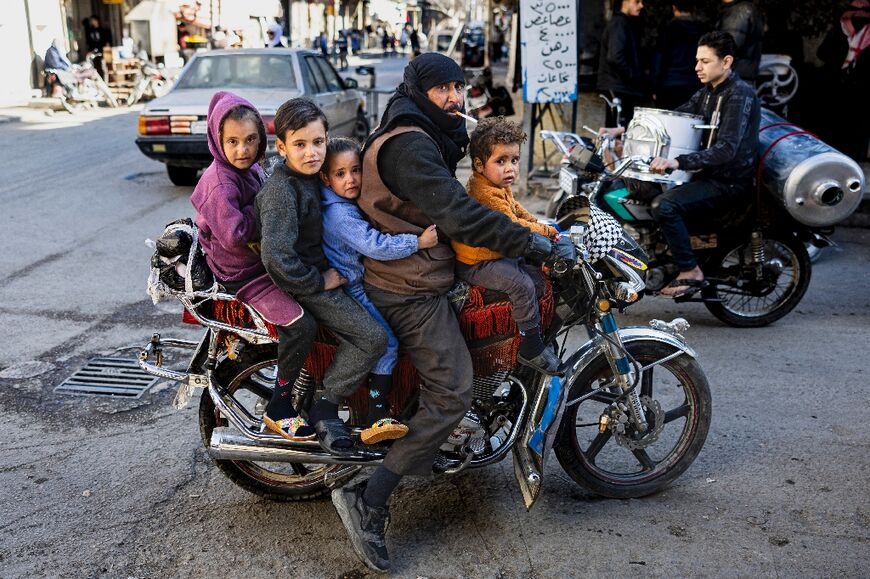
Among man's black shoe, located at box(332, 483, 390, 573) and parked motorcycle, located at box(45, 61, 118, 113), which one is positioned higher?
parked motorcycle, located at box(45, 61, 118, 113)

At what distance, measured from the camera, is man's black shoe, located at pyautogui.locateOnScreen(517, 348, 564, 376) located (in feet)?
10.4

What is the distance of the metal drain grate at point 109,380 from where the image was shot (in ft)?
15.0

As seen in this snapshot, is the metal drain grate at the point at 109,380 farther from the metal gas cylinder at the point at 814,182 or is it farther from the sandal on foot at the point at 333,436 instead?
the metal gas cylinder at the point at 814,182

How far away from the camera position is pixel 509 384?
3477 millimetres

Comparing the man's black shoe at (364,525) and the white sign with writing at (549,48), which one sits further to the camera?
the white sign with writing at (549,48)

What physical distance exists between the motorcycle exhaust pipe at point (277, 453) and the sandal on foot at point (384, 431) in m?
0.09

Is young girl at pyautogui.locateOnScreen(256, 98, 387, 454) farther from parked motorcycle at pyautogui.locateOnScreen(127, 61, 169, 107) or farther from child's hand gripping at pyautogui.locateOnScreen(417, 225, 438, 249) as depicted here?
parked motorcycle at pyautogui.locateOnScreen(127, 61, 169, 107)

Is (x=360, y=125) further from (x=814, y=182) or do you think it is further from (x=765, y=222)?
(x=814, y=182)

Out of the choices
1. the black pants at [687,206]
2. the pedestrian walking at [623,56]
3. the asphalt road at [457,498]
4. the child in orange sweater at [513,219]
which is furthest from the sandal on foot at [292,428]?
the pedestrian walking at [623,56]

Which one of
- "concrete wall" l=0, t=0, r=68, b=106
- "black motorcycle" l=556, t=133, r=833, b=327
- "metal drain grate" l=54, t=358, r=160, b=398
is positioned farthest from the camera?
"concrete wall" l=0, t=0, r=68, b=106

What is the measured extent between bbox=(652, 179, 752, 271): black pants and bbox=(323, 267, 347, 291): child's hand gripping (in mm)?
2945

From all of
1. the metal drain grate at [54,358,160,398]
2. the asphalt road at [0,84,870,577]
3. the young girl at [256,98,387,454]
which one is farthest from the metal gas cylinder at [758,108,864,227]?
the metal drain grate at [54,358,160,398]

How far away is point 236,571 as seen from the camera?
3.07m

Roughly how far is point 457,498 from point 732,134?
3015mm
